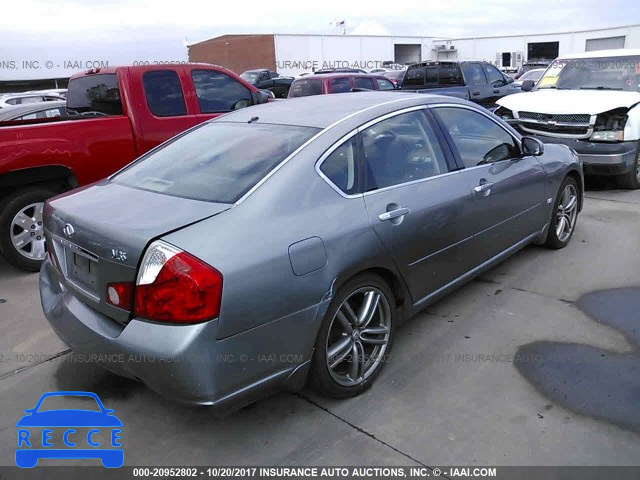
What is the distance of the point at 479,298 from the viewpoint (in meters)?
4.20

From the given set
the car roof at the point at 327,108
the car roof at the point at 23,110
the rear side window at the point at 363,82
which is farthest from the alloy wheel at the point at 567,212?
the rear side window at the point at 363,82

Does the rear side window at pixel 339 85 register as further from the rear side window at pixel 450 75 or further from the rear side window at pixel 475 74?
the rear side window at pixel 475 74

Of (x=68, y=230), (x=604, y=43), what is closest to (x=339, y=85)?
(x=68, y=230)

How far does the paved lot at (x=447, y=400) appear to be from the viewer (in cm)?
259

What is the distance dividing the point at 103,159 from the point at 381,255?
3582 mm

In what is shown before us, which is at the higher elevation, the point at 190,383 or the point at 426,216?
the point at 426,216

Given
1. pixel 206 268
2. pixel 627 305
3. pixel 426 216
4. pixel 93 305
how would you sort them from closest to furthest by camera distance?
pixel 206 268
pixel 93 305
pixel 426 216
pixel 627 305

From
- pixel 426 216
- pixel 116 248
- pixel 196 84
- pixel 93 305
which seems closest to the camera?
pixel 116 248

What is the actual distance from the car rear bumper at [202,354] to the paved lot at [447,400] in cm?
17

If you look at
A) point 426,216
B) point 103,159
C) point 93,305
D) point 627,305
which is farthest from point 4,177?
point 627,305

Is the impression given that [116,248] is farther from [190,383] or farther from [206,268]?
[190,383]

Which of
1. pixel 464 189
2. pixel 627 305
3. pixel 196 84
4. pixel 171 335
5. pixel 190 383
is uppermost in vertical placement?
pixel 196 84

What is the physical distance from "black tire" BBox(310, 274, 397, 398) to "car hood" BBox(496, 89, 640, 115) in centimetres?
528

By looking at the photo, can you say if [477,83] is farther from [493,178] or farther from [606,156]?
[493,178]
